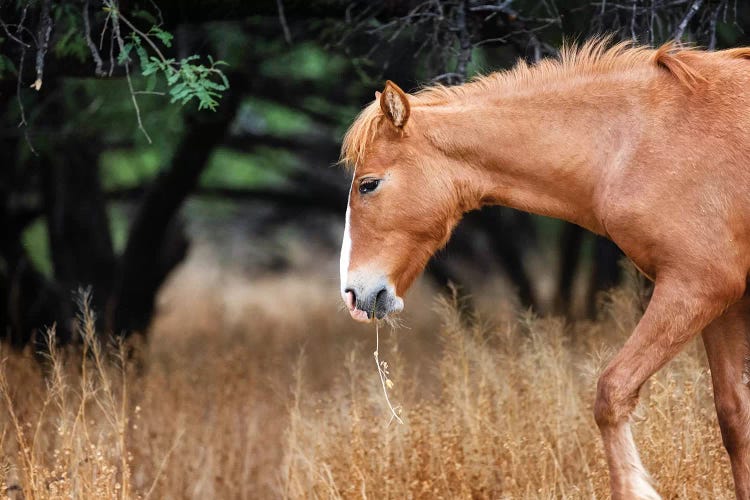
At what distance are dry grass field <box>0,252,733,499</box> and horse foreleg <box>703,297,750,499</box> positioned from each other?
254mm

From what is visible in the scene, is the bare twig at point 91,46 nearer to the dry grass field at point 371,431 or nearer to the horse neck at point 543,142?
the dry grass field at point 371,431

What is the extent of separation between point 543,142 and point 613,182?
371mm

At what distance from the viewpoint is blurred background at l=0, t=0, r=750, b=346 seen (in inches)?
224

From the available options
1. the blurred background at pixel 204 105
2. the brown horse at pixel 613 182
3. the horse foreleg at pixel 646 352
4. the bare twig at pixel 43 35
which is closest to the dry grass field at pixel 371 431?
the brown horse at pixel 613 182

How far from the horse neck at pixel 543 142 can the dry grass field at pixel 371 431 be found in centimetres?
86

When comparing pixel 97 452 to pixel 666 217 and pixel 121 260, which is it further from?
pixel 121 260

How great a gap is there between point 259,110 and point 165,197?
309 centimetres

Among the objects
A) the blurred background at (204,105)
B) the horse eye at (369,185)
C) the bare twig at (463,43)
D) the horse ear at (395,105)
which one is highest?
the horse ear at (395,105)

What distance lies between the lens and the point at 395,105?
14.3 ft

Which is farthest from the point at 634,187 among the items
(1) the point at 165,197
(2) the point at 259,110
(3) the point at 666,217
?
(2) the point at 259,110

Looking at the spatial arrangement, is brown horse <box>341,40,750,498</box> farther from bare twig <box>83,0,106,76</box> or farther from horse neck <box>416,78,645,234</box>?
bare twig <box>83,0,106,76</box>

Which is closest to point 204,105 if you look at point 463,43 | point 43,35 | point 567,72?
point 43,35

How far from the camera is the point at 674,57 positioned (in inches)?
168

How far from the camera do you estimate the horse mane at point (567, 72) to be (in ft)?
14.0
